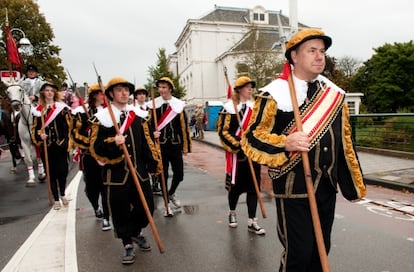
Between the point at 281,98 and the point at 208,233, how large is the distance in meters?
3.01

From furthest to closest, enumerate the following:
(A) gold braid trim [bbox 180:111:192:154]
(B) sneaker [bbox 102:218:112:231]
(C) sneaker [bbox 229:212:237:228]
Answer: (A) gold braid trim [bbox 180:111:192:154] → (B) sneaker [bbox 102:218:112:231] → (C) sneaker [bbox 229:212:237:228]

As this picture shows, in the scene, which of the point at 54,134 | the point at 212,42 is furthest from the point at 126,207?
the point at 212,42

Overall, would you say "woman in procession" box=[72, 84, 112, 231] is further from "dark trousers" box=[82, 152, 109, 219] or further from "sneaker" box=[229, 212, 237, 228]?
"sneaker" box=[229, 212, 237, 228]

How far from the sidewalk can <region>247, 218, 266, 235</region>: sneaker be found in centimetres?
382

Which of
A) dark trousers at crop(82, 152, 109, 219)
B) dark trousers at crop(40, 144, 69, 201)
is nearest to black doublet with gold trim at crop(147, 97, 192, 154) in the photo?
dark trousers at crop(82, 152, 109, 219)

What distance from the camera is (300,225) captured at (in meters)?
2.73

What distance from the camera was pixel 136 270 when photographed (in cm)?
418

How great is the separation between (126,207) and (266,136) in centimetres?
224

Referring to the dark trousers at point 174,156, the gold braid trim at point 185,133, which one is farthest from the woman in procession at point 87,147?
the gold braid trim at point 185,133

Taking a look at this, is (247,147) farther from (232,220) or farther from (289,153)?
(232,220)

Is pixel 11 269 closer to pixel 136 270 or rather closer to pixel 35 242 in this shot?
pixel 35 242

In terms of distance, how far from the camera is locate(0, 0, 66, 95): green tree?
40125 millimetres

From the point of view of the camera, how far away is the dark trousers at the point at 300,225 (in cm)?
272

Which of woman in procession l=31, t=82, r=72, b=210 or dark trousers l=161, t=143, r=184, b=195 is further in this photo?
woman in procession l=31, t=82, r=72, b=210
